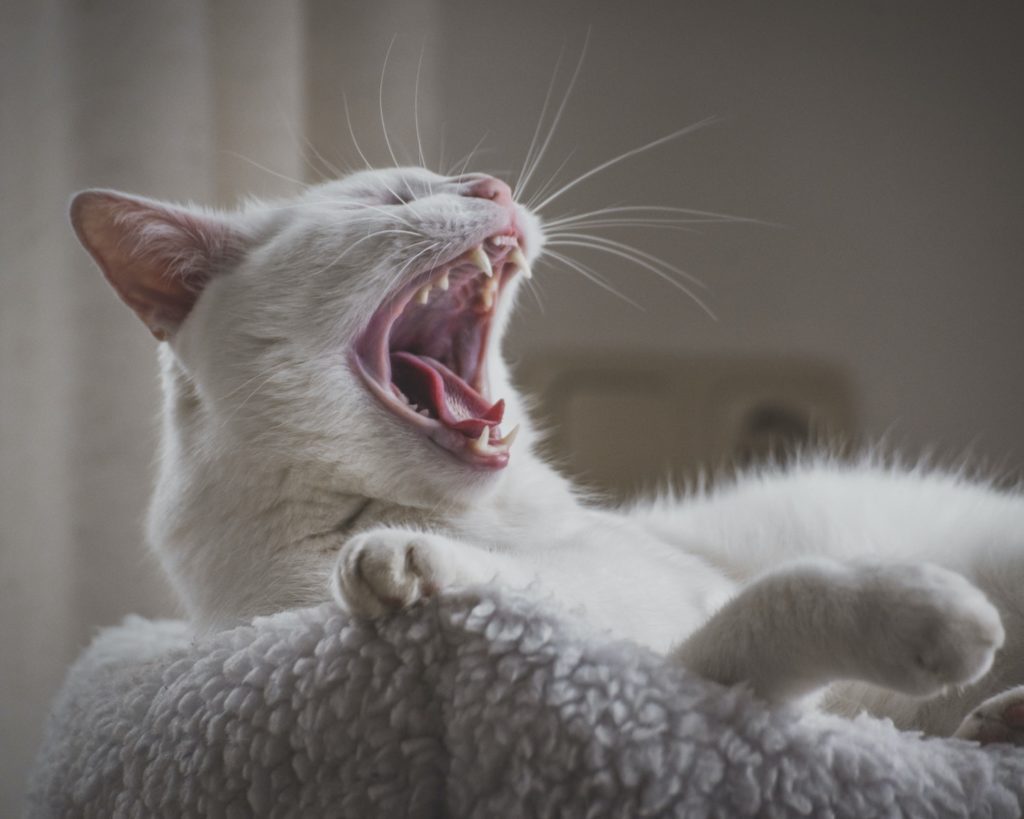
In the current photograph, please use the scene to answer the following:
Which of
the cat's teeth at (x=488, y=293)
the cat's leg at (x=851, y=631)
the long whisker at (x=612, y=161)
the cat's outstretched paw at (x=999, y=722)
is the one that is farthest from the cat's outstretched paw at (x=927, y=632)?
the cat's teeth at (x=488, y=293)

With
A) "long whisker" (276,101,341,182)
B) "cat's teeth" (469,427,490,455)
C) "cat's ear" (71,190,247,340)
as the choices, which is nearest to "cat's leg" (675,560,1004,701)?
"cat's teeth" (469,427,490,455)

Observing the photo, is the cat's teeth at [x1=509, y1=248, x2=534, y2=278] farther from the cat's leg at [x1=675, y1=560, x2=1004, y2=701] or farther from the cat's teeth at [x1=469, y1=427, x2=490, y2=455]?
the cat's leg at [x1=675, y1=560, x2=1004, y2=701]

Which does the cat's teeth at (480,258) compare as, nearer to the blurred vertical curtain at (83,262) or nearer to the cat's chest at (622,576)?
the cat's chest at (622,576)

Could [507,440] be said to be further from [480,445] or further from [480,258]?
[480,258]

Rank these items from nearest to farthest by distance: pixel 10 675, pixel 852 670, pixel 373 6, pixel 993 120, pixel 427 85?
pixel 852 670 → pixel 10 675 → pixel 373 6 → pixel 427 85 → pixel 993 120

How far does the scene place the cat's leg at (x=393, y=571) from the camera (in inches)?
20.9

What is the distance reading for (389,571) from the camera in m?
0.53

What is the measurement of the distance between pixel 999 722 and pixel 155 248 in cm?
73

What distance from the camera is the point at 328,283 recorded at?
77 cm

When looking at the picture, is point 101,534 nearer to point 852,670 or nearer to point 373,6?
point 373,6

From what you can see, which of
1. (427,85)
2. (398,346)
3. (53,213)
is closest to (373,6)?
(427,85)

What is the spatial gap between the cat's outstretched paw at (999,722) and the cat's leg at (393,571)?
32cm

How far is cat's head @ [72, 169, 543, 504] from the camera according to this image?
744 millimetres

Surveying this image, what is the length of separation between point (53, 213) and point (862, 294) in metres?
1.37
